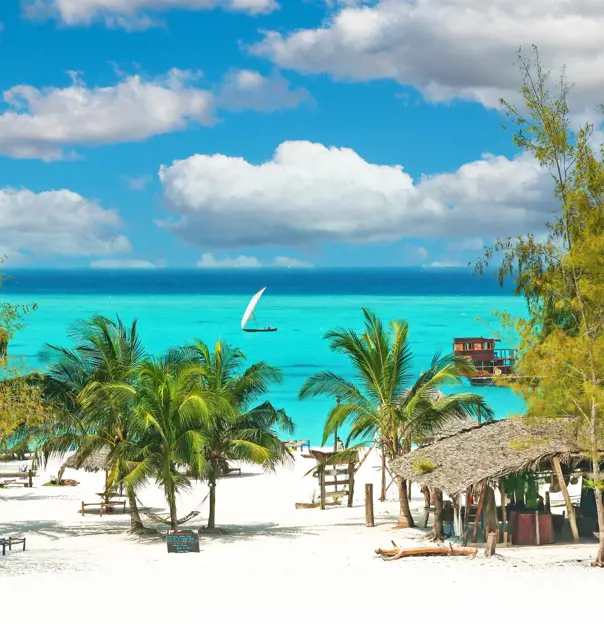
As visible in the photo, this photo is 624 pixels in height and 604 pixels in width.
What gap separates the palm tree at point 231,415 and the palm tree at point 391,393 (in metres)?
1.18

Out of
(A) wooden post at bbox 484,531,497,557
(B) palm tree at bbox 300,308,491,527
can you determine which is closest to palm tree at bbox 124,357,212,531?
(B) palm tree at bbox 300,308,491,527

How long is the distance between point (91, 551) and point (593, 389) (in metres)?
10.8

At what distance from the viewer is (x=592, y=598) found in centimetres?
1481

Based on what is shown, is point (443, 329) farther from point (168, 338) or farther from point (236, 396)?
point (236, 396)

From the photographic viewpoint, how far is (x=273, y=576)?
56.2 feet

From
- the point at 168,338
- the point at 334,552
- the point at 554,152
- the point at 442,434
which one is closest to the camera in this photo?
the point at 554,152

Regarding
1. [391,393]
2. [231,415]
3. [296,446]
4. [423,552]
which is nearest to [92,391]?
[231,415]

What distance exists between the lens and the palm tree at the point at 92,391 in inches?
898

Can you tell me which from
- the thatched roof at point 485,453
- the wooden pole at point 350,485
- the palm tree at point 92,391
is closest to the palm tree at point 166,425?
the palm tree at point 92,391

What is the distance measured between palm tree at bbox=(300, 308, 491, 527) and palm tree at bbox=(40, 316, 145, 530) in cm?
442

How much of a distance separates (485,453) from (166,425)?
22.3 ft

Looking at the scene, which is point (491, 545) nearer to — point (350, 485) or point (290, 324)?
point (350, 485)

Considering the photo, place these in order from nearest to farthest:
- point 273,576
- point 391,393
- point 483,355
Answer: point 273,576 → point 391,393 → point 483,355

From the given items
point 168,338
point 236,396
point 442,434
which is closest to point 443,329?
point 168,338
